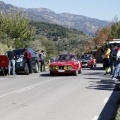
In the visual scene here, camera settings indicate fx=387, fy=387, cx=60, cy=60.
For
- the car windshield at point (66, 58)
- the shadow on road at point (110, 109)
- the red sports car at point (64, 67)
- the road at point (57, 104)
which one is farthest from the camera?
the car windshield at point (66, 58)

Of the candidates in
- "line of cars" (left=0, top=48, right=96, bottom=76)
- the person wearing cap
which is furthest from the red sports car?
the person wearing cap

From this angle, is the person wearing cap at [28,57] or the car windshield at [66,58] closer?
the car windshield at [66,58]

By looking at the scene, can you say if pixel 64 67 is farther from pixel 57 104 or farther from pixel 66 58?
pixel 57 104

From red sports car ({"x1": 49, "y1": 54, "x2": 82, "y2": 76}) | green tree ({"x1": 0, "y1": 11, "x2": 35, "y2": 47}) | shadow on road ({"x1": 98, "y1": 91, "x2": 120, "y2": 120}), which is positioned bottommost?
shadow on road ({"x1": 98, "y1": 91, "x2": 120, "y2": 120})

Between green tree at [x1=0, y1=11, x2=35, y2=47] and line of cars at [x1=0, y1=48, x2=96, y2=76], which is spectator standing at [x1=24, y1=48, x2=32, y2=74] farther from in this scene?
green tree at [x1=0, y1=11, x2=35, y2=47]

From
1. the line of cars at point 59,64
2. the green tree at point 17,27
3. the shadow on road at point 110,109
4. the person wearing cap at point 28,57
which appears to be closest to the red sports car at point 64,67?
the line of cars at point 59,64

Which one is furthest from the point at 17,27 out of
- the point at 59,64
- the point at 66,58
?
the point at 59,64

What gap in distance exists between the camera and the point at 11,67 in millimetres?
24750

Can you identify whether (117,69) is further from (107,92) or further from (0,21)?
(0,21)

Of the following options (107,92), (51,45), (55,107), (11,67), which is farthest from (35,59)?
(51,45)

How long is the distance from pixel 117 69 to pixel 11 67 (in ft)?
26.0

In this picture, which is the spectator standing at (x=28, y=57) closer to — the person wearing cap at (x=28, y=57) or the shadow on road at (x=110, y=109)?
the person wearing cap at (x=28, y=57)

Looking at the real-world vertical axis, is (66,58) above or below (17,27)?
below

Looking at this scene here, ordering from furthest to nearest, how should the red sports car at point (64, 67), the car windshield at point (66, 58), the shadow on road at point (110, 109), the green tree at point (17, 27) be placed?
the green tree at point (17, 27), the car windshield at point (66, 58), the red sports car at point (64, 67), the shadow on road at point (110, 109)
